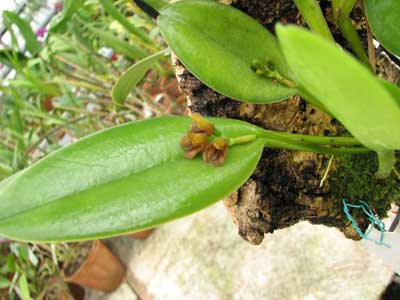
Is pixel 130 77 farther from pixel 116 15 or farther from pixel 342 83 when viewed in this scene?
pixel 116 15

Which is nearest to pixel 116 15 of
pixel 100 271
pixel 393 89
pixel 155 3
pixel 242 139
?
pixel 155 3

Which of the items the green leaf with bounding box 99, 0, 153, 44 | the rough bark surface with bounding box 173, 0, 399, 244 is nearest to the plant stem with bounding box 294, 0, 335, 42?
the rough bark surface with bounding box 173, 0, 399, 244

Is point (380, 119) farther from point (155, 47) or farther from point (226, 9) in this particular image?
point (155, 47)

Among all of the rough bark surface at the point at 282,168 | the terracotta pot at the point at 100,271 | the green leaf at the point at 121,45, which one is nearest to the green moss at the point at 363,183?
the rough bark surface at the point at 282,168

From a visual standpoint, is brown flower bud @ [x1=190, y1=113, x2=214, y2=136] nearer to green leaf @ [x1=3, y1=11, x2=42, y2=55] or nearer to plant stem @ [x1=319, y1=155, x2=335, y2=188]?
plant stem @ [x1=319, y1=155, x2=335, y2=188]

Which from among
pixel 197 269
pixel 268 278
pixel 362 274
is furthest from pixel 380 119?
pixel 197 269
